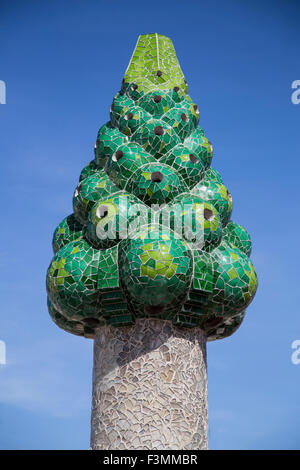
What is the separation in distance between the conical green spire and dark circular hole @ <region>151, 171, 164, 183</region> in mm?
2055

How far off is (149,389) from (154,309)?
1.29m

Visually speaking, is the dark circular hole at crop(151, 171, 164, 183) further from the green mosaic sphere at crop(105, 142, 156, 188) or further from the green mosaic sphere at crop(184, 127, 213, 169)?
the green mosaic sphere at crop(184, 127, 213, 169)

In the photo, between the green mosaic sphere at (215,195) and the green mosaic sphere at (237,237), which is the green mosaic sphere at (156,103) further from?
the green mosaic sphere at (237,237)

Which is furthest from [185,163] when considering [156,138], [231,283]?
[231,283]

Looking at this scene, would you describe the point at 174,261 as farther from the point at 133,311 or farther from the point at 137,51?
the point at 137,51

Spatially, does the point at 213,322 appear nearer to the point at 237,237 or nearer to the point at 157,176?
the point at 237,237

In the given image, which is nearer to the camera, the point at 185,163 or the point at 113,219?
the point at 113,219

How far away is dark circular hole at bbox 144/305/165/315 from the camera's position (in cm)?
1201

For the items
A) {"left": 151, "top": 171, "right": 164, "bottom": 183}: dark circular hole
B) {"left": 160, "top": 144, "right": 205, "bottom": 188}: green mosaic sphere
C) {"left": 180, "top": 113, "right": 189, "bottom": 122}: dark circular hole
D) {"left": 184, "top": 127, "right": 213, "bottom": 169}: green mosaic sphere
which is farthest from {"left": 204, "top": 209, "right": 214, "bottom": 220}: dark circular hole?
{"left": 180, "top": 113, "right": 189, "bottom": 122}: dark circular hole

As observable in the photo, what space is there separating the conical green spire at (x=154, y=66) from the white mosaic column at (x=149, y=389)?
15.6 feet

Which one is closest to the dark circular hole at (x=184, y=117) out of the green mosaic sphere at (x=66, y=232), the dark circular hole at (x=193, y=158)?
the dark circular hole at (x=193, y=158)

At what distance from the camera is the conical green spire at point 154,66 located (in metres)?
14.2

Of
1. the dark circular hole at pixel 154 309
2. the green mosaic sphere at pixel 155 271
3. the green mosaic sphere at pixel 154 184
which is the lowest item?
the dark circular hole at pixel 154 309

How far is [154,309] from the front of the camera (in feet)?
39.6
